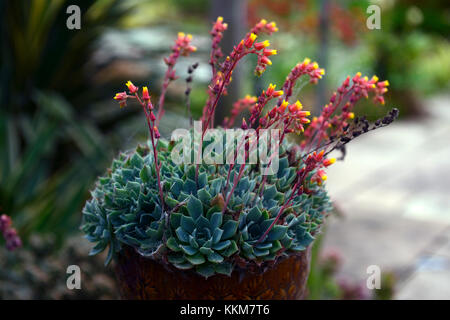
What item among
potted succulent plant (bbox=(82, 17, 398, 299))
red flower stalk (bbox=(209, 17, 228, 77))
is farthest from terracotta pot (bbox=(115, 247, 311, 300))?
red flower stalk (bbox=(209, 17, 228, 77))

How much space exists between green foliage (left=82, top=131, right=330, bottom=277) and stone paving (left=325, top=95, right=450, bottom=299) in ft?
2.82

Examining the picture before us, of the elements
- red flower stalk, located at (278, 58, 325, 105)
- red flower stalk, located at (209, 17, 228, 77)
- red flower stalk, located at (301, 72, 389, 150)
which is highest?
red flower stalk, located at (209, 17, 228, 77)

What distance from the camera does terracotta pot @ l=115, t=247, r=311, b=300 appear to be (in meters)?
1.23

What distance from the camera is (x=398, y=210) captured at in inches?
161

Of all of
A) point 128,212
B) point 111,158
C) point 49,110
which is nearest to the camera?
point 128,212

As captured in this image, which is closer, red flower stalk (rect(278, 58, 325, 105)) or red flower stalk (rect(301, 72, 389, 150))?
red flower stalk (rect(278, 58, 325, 105))

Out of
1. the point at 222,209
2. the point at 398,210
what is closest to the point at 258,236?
the point at 222,209

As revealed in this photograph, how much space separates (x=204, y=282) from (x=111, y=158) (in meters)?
1.50

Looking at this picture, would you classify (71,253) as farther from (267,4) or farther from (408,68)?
(267,4)

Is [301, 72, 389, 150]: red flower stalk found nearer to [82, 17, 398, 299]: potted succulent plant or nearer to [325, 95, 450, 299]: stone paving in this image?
[82, 17, 398, 299]: potted succulent plant

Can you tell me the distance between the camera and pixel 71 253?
2408 millimetres

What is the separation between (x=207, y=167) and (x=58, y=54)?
262 cm

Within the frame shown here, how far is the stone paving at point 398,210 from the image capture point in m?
3.14

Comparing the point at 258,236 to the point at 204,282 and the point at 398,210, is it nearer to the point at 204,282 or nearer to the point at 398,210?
the point at 204,282
